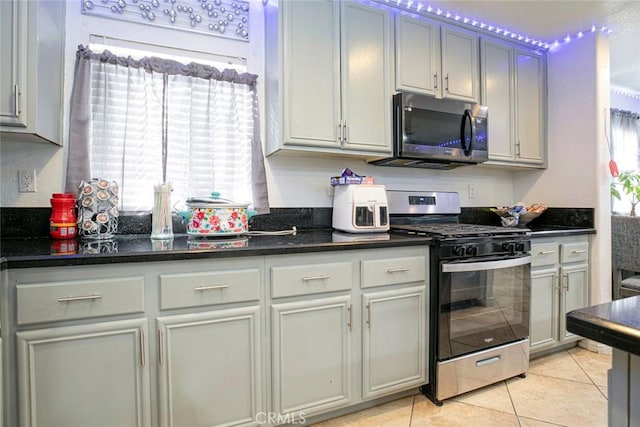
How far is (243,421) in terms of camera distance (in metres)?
1.42

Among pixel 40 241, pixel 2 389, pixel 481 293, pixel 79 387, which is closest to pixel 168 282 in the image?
pixel 79 387

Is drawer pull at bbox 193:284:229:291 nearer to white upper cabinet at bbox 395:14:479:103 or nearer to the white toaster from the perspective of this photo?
the white toaster

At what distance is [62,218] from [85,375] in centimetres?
81

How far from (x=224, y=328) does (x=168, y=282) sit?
0.30 meters

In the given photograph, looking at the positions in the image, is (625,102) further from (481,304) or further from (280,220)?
(280,220)

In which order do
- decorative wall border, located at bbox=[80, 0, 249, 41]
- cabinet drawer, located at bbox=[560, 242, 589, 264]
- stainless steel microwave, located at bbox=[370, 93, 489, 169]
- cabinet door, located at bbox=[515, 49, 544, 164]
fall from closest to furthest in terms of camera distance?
decorative wall border, located at bbox=[80, 0, 249, 41]
stainless steel microwave, located at bbox=[370, 93, 489, 169]
cabinet drawer, located at bbox=[560, 242, 589, 264]
cabinet door, located at bbox=[515, 49, 544, 164]

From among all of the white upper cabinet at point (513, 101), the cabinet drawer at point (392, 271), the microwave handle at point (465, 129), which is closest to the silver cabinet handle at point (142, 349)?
the cabinet drawer at point (392, 271)

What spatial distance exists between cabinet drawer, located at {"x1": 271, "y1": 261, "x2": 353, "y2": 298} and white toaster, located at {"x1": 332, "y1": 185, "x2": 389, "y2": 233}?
385 millimetres

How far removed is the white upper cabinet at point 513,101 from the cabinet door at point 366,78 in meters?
0.89

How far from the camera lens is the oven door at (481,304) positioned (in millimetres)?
1761

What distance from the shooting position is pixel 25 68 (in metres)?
1.37

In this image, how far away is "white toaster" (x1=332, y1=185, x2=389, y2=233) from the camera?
6.31 ft

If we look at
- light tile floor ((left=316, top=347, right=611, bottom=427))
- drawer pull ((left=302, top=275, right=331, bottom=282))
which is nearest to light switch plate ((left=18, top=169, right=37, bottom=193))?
drawer pull ((left=302, top=275, right=331, bottom=282))

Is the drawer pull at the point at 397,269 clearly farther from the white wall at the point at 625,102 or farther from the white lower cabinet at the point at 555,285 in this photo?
the white wall at the point at 625,102
